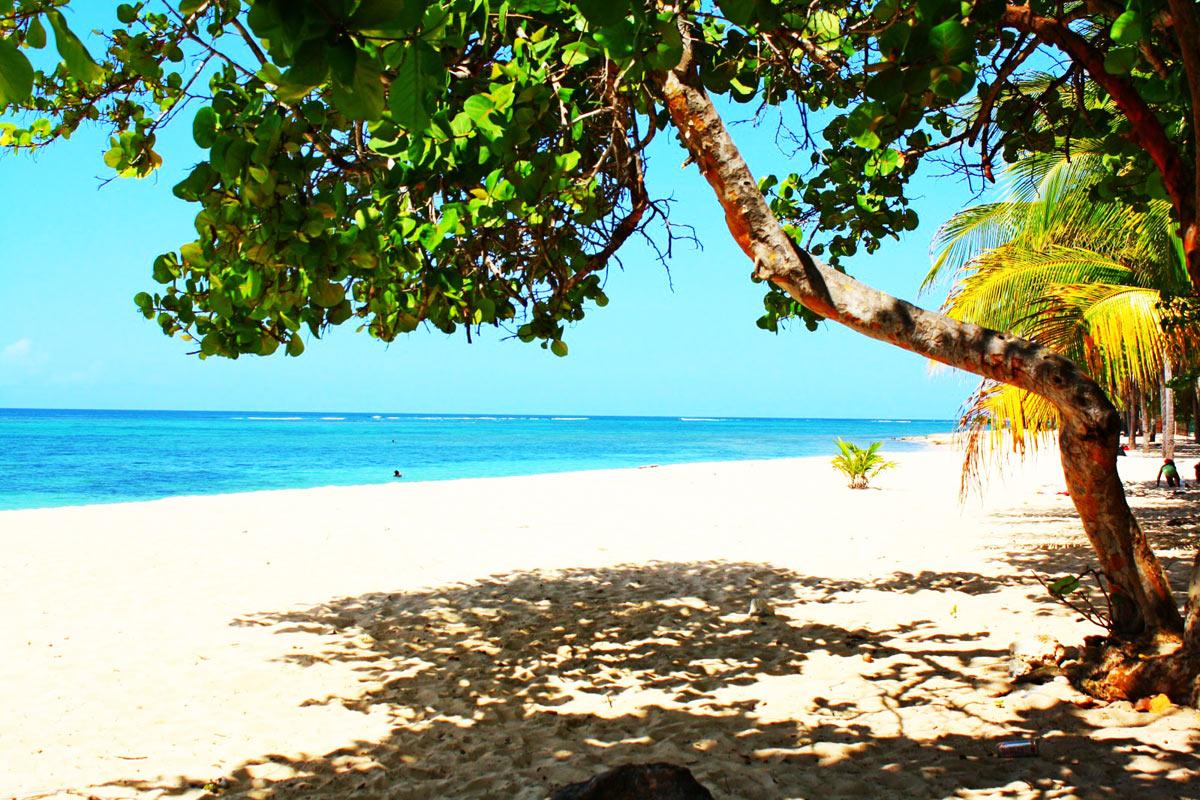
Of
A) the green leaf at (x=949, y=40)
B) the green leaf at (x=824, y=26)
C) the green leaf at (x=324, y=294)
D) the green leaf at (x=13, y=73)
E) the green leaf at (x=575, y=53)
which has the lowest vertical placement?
the green leaf at (x=324, y=294)

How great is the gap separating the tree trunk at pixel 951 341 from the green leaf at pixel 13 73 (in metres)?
2.95

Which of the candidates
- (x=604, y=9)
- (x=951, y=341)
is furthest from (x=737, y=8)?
(x=951, y=341)

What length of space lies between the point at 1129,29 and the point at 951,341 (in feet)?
5.59

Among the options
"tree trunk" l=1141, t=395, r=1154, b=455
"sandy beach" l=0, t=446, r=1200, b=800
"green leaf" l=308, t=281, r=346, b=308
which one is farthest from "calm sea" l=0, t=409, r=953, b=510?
"green leaf" l=308, t=281, r=346, b=308

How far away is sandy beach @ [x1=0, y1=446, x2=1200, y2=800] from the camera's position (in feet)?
11.9

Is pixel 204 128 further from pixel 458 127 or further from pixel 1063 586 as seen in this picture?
pixel 1063 586

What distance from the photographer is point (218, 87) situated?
3.19 meters

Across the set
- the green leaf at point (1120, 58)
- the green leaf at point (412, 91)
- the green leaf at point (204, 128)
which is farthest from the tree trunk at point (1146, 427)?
the green leaf at point (412, 91)

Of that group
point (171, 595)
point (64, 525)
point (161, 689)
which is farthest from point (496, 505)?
point (161, 689)

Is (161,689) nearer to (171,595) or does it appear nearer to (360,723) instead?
(360,723)

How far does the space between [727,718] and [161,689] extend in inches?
123

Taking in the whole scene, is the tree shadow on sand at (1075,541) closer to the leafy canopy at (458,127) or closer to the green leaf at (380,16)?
the leafy canopy at (458,127)

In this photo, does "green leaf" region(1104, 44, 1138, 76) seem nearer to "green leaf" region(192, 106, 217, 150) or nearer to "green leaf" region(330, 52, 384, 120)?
"green leaf" region(330, 52, 384, 120)

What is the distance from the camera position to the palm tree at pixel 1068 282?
8.47 metres
